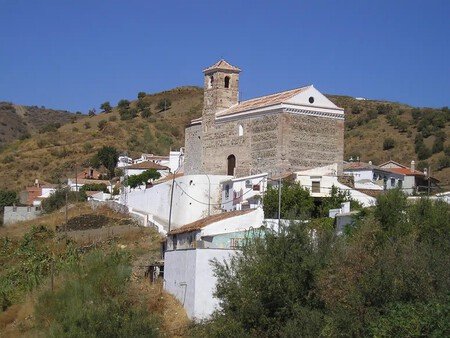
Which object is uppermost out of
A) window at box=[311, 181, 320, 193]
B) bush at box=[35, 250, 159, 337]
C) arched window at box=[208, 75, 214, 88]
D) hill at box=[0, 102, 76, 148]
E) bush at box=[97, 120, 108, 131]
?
hill at box=[0, 102, 76, 148]

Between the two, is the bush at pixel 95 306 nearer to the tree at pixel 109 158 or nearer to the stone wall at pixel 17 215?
the stone wall at pixel 17 215

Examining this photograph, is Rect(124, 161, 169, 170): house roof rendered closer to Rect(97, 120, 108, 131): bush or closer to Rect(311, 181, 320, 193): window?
Rect(311, 181, 320, 193): window

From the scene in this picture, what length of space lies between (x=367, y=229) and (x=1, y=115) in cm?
10822

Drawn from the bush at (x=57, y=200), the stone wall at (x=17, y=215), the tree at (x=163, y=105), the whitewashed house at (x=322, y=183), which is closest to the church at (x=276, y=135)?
the whitewashed house at (x=322, y=183)

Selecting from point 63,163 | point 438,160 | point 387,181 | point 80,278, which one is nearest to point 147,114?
point 63,163

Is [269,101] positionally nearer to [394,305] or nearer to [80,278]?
[80,278]

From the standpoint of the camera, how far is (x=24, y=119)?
127125 millimetres

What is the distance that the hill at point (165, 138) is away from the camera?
232 feet

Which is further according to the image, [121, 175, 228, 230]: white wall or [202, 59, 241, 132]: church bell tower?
[202, 59, 241, 132]: church bell tower

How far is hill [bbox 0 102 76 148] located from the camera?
388 ft

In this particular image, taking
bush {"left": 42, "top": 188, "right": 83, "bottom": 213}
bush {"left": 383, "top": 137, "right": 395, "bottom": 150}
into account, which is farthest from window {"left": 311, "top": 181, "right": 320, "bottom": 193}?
bush {"left": 383, "top": 137, "right": 395, "bottom": 150}

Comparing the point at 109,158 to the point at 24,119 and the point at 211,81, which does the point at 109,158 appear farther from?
the point at 24,119

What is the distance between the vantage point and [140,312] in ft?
75.9

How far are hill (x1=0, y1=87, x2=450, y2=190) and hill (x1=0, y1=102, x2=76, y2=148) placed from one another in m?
17.2
